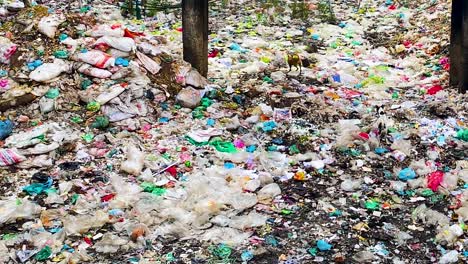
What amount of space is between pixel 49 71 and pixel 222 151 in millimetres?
1680

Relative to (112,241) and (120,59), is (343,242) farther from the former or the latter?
(120,59)

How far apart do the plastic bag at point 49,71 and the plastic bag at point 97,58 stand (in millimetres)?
135

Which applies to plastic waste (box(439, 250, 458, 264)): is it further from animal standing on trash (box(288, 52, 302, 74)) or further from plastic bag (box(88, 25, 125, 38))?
plastic bag (box(88, 25, 125, 38))

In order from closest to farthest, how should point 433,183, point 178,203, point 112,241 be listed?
1. point 112,241
2. point 178,203
3. point 433,183

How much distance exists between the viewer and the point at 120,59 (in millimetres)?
4672

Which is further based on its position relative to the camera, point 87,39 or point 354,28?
point 354,28

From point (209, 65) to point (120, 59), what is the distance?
114 cm

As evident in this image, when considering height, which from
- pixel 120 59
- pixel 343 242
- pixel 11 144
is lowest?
pixel 343 242

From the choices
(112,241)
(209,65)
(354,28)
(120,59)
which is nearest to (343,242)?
(112,241)

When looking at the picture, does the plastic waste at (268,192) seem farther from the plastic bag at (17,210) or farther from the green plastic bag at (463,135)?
the green plastic bag at (463,135)

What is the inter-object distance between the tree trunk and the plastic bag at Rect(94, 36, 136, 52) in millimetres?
538

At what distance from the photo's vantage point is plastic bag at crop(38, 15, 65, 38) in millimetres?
4859

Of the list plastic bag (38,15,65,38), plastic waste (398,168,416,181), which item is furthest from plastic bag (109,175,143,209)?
plastic bag (38,15,65,38)

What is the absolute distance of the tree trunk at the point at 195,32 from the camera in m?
4.95
